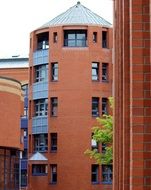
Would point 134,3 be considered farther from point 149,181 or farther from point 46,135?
point 46,135

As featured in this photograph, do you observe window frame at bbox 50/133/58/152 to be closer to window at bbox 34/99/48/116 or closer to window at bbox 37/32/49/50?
window at bbox 34/99/48/116

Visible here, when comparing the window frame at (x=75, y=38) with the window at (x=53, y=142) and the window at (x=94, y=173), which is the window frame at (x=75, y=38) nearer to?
the window at (x=53, y=142)

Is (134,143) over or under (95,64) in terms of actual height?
under

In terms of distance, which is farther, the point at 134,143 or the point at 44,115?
the point at 44,115

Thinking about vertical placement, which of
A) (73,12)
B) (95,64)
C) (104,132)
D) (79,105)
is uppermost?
(73,12)

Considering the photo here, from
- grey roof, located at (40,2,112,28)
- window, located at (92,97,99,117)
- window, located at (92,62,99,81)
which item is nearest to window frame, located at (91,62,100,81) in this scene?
window, located at (92,62,99,81)

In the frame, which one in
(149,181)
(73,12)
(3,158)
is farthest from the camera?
(73,12)

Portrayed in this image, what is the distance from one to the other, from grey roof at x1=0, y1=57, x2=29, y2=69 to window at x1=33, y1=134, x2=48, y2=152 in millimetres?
18539

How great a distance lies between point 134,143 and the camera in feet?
20.9

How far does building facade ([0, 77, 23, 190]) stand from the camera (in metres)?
44.5

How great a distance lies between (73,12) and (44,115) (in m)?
11.9

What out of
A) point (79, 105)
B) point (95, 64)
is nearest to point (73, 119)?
point (79, 105)

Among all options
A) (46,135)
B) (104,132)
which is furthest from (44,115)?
(104,132)

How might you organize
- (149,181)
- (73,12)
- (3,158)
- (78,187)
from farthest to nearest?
(73,12) < (78,187) < (3,158) < (149,181)
